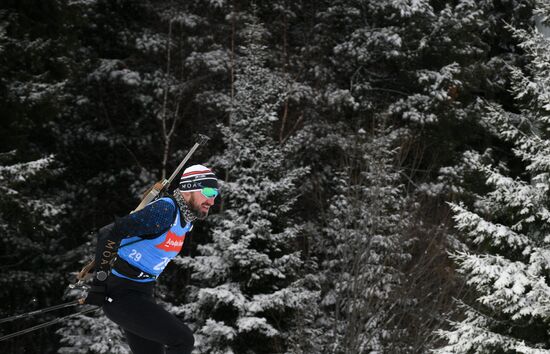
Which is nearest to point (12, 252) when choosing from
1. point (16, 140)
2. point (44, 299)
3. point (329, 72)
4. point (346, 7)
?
point (44, 299)

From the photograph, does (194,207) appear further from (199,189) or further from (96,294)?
(96,294)

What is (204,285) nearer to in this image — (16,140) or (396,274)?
(396,274)

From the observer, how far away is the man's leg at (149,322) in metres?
4.75

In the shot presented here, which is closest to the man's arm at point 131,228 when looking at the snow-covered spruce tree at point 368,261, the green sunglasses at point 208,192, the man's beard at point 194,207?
the man's beard at point 194,207

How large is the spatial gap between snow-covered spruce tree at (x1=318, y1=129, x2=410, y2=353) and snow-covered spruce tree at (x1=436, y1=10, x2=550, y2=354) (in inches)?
149

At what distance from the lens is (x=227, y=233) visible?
12.5 metres

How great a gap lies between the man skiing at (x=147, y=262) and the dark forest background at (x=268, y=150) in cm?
719

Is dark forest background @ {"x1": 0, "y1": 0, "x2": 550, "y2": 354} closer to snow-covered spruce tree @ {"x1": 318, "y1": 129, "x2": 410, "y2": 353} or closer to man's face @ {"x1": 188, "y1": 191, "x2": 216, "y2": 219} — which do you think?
snow-covered spruce tree @ {"x1": 318, "y1": 129, "x2": 410, "y2": 353}

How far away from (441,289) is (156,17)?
1093 cm

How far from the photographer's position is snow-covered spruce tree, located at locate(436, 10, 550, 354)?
28.5 ft

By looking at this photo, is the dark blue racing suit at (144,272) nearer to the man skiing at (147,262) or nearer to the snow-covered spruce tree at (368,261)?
the man skiing at (147,262)

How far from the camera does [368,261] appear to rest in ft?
45.2

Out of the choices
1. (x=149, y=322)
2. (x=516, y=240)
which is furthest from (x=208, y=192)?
(x=516, y=240)

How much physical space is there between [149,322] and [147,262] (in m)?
0.44
